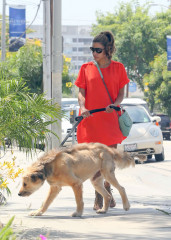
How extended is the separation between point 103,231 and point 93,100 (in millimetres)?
2226

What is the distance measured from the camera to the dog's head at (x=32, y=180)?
7.06 m

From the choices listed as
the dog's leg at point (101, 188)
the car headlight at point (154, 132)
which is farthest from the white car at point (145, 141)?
the dog's leg at point (101, 188)

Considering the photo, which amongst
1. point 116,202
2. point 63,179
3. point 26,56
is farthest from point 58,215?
point 26,56

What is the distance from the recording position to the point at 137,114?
1916 centimetres

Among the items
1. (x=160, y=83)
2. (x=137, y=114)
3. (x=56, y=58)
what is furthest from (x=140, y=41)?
(x=56, y=58)

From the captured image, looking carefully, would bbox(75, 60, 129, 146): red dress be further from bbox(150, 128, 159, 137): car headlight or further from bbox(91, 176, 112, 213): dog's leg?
bbox(150, 128, 159, 137): car headlight

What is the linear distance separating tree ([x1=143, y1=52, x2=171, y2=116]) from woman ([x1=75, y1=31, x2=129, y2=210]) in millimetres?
42033

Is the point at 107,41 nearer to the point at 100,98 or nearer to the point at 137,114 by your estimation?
the point at 100,98

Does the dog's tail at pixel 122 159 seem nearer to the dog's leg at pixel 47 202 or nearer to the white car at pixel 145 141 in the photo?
the dog's leg at pixel 47 202

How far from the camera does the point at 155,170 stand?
50.0ft

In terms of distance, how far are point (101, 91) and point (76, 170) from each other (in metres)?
1.13

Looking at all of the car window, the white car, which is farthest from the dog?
the car window

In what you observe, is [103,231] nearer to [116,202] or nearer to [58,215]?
[58,215]

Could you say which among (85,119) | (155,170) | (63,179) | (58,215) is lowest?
(155,170)
